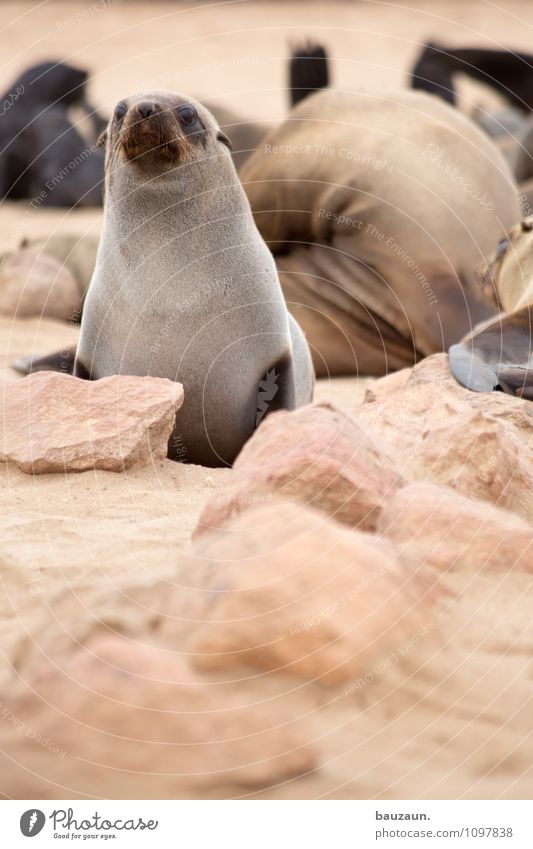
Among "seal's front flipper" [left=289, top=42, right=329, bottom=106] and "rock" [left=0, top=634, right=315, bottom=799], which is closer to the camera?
"rock" [left=0, top=634, right=315, bottom=799]

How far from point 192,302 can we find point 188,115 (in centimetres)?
58

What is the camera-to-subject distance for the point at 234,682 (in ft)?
5.99

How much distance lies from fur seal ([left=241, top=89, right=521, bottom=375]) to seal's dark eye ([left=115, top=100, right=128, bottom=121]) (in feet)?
6.88

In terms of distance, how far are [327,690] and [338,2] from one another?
27203 millimetres

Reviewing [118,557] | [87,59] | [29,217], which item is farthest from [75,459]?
[87,59]

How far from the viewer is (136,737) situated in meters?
1.70

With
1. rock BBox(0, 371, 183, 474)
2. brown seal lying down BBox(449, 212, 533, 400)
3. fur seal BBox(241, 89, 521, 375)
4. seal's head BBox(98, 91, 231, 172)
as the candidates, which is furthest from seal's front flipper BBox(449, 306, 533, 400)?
fur seal BBox(241, 89, 521, 375)

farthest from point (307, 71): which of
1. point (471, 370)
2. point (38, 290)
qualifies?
point (471, 370)

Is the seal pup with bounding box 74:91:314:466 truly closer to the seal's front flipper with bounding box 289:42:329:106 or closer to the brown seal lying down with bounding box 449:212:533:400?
the brown seal lying down with bounding box 449:212:533:400

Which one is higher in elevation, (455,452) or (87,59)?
(455,452)

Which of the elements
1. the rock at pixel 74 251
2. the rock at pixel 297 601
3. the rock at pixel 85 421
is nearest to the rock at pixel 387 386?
A: the rock at pixel 85 421

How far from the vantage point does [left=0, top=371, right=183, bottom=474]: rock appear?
2.99 metres

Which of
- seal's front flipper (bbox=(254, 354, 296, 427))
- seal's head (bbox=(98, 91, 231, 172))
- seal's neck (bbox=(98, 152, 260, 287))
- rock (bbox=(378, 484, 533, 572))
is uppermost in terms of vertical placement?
seal's head (bbox=(98, 91, 231, 172))

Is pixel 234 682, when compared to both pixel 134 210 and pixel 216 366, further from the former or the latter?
pixel 134 210
